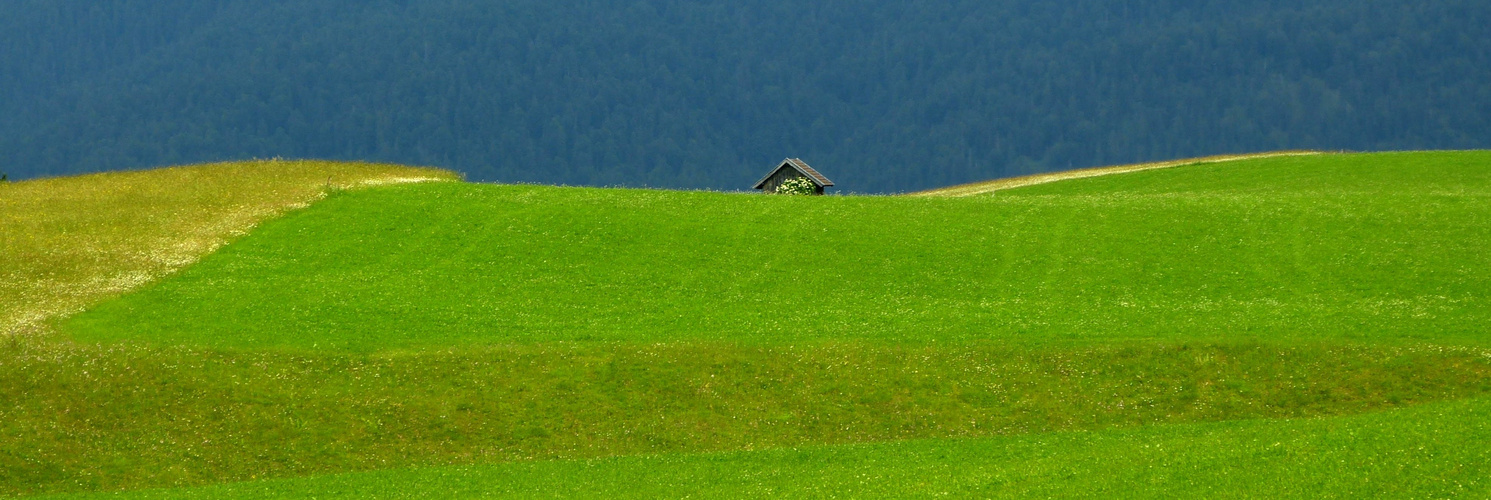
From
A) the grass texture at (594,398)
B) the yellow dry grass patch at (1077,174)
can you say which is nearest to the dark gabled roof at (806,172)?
the yellow dry grass patch at (1077,174)

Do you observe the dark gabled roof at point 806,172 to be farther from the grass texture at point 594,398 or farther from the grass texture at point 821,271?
the grass texture at point 594,398

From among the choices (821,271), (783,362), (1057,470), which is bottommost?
(1057,470)

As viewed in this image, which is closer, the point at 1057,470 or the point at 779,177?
the point at 1057,470

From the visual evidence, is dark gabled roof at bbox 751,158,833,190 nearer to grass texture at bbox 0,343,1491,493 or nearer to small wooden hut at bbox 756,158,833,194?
small wooden hut at bbox 756,158,833,194

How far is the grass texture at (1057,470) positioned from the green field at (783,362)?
13 cm

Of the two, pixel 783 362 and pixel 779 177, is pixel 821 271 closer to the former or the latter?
pixel 783 362

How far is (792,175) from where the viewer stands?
83.5m

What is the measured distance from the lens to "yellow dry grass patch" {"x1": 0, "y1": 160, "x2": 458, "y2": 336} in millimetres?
48250

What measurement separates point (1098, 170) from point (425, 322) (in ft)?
219

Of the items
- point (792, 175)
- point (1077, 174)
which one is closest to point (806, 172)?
point (792, 175)

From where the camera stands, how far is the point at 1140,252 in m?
53.0

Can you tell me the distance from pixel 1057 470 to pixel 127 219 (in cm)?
4609

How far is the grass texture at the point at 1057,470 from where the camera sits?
27.2 m

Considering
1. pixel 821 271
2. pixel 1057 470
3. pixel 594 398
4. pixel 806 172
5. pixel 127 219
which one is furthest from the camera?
pixel 806 172
